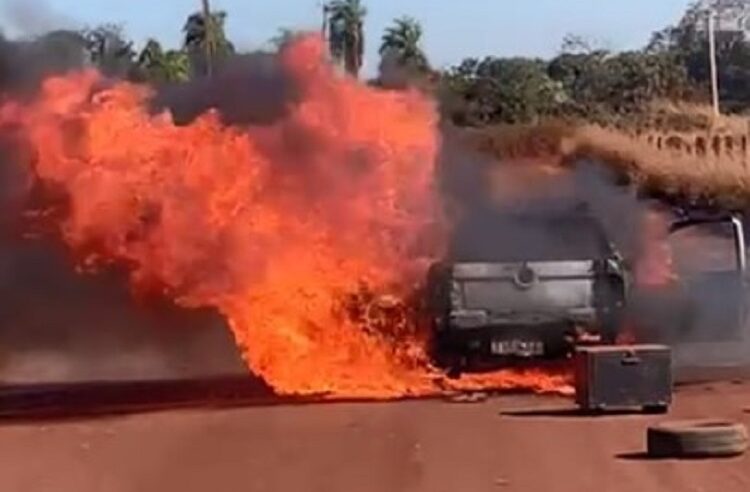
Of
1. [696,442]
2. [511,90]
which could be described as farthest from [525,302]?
[511,90]

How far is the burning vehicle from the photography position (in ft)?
65.2

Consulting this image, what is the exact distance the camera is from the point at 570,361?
20078 mm

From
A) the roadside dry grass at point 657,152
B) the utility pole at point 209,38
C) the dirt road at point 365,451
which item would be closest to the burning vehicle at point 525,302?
the dirt road at point 365,451

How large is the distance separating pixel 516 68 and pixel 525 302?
47863 mm

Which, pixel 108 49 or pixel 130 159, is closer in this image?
pixel 130 159

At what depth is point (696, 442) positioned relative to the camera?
14.7 meters

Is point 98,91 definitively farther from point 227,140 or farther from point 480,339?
point 480,339

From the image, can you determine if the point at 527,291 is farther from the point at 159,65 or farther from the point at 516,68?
the point at 516,68

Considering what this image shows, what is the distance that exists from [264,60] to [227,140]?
1.29 metres

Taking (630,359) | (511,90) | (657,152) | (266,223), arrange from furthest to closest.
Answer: (511,90) < (657,152) < (266,223) < (630,359)

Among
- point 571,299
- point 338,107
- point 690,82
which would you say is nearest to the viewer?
point 571,299

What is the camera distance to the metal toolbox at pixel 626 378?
696 inches

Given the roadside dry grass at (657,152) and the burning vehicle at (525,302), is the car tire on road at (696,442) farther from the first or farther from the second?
the roadside dry grass at (657,152)

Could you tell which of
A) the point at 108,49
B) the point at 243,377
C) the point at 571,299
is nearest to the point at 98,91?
the point at 108,49
